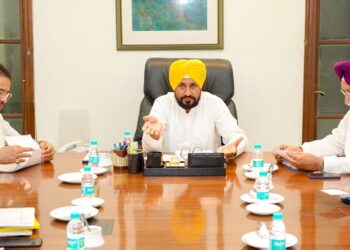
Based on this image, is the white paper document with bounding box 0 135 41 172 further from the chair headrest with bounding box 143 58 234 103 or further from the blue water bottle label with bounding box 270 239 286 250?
the blue water bottle label with bounding box 270 239 286 250

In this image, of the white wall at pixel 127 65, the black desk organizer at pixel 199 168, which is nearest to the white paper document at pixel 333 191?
the black desk organizer at pixel 199 168

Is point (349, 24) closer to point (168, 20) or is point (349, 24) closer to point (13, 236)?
point (168, 20)

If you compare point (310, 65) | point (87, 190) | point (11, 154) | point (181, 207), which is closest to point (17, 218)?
point (87, 190)

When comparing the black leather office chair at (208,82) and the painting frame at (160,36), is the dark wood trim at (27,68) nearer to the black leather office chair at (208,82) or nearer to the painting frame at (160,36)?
the painting frame at (160,36)

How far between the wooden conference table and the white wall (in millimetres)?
1640

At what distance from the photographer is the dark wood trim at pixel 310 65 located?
416cm

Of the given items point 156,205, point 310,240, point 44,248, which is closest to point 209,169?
point 156,205

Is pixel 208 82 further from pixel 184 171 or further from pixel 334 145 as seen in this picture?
pixel 184 171

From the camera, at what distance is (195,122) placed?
11.6ft

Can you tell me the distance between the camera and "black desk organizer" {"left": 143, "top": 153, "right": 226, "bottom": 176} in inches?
97.0

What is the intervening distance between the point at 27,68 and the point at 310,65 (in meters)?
2.40

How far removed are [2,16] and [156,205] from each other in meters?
2.97

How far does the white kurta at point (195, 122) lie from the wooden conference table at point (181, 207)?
2.60 feet

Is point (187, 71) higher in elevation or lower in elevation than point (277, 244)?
higher
